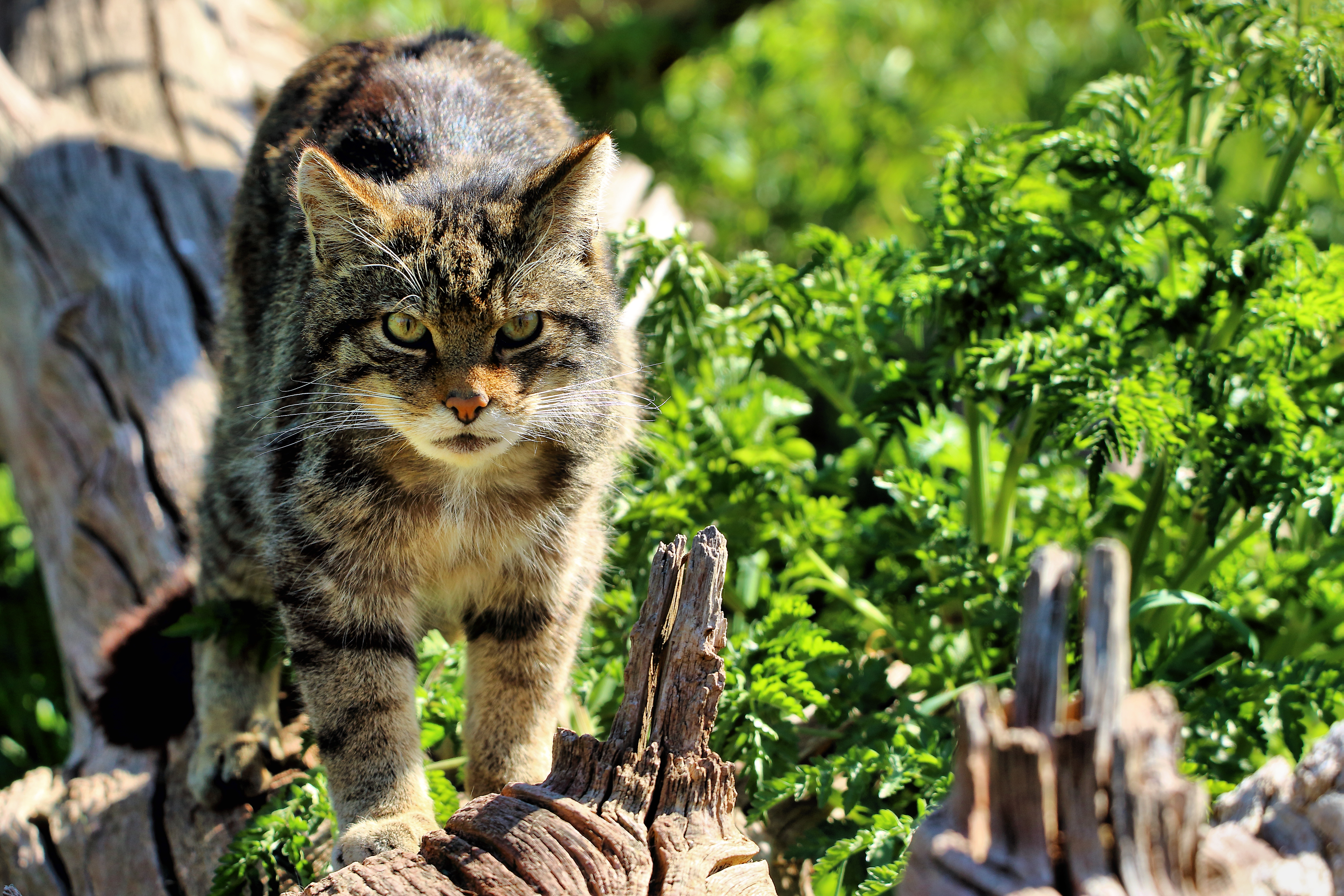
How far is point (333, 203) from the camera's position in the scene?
2479 mm

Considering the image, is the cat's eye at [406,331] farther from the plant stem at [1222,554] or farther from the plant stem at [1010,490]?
the plant stem at [1222,554]

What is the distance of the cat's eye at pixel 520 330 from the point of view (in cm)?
250

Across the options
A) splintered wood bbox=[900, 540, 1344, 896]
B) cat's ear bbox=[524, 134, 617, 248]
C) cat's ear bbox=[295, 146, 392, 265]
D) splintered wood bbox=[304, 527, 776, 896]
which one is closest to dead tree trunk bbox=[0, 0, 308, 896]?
splintered wood bbox=[304, 527, 776, 896]

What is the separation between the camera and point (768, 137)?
690 centimetres

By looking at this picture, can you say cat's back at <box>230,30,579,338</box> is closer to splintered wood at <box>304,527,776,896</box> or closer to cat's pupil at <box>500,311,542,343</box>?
cat's pupil at <box>500,311,542,343</box>

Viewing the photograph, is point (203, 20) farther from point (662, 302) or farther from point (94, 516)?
point (662, 302)

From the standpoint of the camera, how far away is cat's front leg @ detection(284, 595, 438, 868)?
2.54 meters

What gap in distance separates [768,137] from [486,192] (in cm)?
466

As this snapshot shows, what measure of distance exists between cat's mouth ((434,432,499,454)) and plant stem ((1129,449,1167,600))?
1.71 m

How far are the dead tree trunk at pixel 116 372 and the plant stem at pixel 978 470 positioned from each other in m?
2.26

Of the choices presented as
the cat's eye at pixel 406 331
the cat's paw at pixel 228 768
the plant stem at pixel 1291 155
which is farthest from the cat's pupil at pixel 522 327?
the plant stem at pixel 1291 155

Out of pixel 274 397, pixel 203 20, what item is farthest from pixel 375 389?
pixel 203 20

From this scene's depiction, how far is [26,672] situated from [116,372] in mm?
1349

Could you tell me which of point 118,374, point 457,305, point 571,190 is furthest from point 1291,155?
point 118,374
